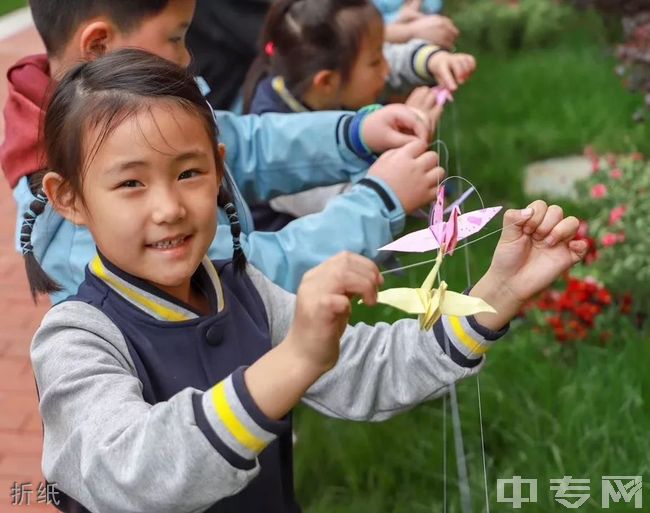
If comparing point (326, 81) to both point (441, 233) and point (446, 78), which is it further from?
point (441, 233)

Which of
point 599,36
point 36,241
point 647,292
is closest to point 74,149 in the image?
point 36,241

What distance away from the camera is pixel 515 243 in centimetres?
152

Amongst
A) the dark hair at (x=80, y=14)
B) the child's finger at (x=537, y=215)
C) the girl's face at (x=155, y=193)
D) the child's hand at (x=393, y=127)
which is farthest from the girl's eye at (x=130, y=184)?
the child's hand at (x=393, y=127)

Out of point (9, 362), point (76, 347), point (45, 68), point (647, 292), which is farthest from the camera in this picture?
point (9, 362)

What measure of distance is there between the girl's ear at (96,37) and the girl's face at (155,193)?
604 mm

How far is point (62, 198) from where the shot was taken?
5.25 feet

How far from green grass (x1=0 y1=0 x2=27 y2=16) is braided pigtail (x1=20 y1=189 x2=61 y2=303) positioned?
26.3 feet

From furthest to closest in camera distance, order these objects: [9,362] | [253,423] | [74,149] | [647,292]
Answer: [9,362], [647,292], [74,149], [253,423]

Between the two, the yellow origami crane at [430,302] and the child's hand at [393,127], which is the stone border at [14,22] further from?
the yellow origami crane at [430,302]

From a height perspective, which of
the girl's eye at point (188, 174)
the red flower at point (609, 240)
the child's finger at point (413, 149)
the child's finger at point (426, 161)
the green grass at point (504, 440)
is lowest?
the green grass at point (504, 440)

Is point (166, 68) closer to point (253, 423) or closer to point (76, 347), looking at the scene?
point (76, 347)

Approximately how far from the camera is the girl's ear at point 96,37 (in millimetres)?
1995

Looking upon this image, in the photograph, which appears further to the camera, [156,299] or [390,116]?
[390,116]

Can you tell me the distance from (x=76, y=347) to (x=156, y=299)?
0.18 m
